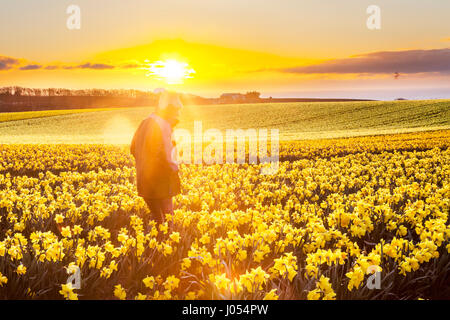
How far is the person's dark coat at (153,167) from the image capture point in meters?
5.59

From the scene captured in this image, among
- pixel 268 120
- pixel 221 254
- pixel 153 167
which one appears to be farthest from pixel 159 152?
pixel 268 120

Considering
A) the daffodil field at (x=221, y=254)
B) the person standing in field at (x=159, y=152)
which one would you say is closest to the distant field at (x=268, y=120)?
the daffodil field at (x=221, y=254)

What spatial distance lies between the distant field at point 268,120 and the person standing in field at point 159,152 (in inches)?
1700

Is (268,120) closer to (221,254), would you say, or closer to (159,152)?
(159,152)

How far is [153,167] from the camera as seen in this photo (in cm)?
575

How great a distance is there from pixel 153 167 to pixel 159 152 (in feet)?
1.01

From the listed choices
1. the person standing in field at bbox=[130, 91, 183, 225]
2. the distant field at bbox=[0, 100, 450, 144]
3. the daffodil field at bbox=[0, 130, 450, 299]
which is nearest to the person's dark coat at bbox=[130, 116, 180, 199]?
the person standing in field at bbox=[130, 91, 183, 225]

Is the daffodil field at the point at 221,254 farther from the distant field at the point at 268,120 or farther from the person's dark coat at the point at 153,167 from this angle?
the distant field at the point at 268,120

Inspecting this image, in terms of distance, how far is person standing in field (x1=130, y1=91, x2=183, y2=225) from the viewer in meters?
5.50

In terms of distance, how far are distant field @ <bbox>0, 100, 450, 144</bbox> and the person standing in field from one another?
142ft

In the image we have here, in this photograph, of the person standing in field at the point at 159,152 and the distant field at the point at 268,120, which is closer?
the person standing in field at the point at 159,152

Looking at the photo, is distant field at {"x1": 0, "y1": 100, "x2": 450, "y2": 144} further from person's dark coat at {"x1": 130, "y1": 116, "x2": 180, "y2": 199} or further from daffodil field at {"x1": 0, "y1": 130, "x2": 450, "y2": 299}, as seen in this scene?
person's dark coat at {"x1": 130, "y1": 116, "x2": 180, "y2": 199}

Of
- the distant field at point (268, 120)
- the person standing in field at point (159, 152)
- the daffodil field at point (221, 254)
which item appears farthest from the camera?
the distant field at point (268, 120)

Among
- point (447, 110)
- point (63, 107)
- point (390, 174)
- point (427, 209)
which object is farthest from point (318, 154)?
point (63, 107)
